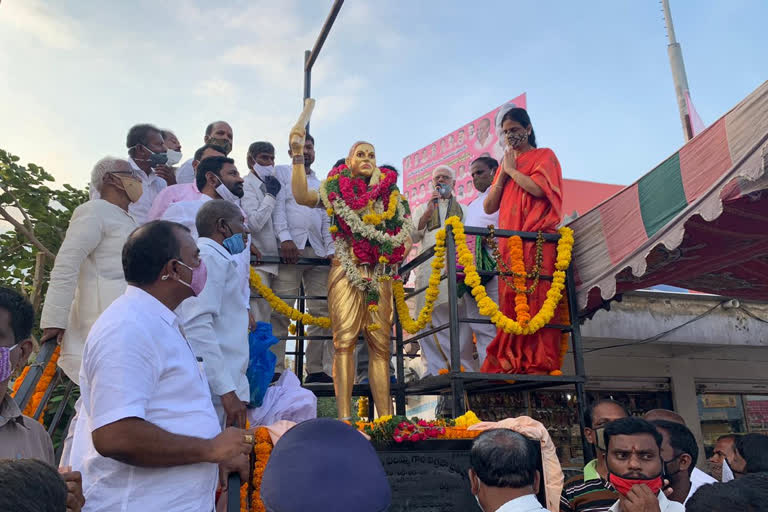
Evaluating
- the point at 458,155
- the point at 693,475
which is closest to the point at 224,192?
the point at 693,475

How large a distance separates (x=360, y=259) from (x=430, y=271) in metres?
1.19

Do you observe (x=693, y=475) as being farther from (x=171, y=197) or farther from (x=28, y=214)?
(x=28, y=214)

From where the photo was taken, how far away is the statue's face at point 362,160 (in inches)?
214

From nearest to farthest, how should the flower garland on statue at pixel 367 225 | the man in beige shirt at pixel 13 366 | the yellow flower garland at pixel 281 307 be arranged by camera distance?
the man in beige shirt at pixel 13 366
the flower garland on statue at pixel 367 225
the yellow flower garland at pixel 281 307

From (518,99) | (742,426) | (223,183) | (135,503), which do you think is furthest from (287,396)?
(518,99)

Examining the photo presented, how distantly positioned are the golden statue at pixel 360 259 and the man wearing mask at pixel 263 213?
23.2 inches

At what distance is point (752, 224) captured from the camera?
477cm

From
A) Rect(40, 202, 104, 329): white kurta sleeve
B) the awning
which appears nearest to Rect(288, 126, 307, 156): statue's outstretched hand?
Rect(40, 202, 104, 329): white kurta sleeve

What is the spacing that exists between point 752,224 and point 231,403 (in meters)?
4.05

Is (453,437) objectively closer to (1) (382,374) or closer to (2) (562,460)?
(1) (382,374)

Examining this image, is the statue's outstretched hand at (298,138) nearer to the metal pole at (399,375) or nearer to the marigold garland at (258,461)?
the metal pole at (399,375)

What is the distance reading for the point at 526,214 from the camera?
5.87m

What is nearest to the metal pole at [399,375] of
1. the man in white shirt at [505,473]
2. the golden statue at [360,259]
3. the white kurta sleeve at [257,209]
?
the golden statue at [360,259]

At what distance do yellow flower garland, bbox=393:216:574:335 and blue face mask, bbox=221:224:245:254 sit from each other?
241 centimetres
